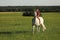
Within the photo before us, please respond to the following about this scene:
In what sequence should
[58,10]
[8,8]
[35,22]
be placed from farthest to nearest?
1. [8,8]
2. [58,10]
3. [35,22]

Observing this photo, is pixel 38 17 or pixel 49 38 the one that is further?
pixel 38 17

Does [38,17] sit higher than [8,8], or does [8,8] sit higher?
[38,17]

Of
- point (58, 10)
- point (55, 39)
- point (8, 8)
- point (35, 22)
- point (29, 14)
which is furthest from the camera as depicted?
point (8, 8)

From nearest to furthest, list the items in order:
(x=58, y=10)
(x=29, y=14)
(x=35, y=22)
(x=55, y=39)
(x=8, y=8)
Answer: (x=55, y=39) < (x=35, y=22) < (x=29, y=14) < (x=58, y=10) < (x=8, y=8)

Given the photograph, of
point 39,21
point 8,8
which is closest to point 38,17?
point 39,21

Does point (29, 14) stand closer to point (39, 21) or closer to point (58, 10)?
point (58, 10)

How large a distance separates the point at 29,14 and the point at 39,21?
118ft

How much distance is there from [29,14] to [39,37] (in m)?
37.9

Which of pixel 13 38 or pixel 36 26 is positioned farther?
pixel 36 26

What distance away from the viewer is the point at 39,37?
1970cm

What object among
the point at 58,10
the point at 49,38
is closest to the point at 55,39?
the point at 49,38

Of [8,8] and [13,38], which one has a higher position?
[13,38]

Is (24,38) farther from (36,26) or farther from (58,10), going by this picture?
(58,10)

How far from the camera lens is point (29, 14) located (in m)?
57.6
